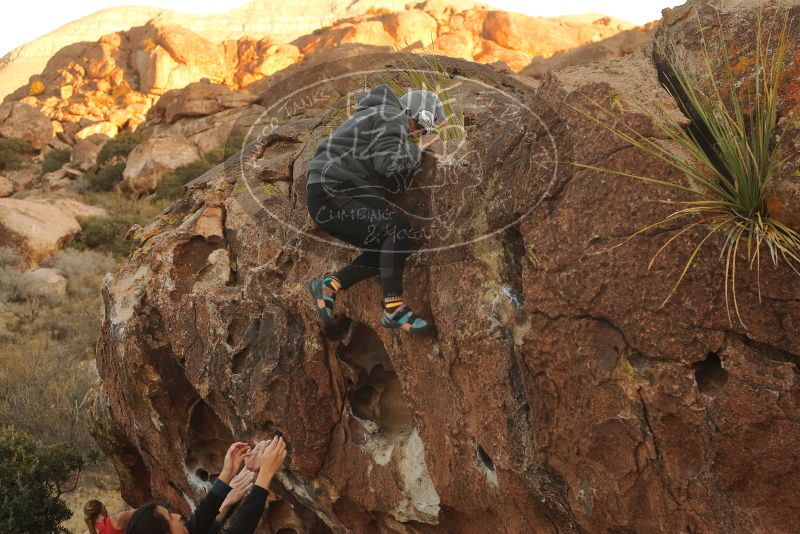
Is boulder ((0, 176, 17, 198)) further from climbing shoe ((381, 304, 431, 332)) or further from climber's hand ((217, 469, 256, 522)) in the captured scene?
climbing shoe ((381, 304, 431, 332))

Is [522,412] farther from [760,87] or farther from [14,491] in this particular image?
[14,491]

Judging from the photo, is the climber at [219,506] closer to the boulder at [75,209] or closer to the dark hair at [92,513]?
the dark hair at [92,513]

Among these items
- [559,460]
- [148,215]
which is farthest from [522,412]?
[148,215]

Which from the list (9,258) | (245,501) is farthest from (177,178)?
(245,501)

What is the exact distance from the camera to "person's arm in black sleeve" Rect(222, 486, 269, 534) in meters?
3.62

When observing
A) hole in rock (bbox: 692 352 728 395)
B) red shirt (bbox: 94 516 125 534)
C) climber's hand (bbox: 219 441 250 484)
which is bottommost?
red shirt (bbox: 94 516 125 534)

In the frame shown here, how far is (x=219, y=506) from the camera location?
12.6 feet

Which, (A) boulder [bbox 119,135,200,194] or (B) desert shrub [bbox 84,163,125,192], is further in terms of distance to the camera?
(B) desert shrub [bbox 84,163,125,192]

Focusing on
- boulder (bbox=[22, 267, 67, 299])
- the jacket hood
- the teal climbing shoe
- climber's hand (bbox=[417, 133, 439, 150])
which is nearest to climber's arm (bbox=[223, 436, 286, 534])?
the teal climbing shoe

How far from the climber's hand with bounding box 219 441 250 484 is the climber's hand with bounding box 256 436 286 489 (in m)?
0.18

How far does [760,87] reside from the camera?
2857 mm

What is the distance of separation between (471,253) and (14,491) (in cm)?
432

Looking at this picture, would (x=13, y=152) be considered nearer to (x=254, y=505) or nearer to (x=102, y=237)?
(x=102, y=237)

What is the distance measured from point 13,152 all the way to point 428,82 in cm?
2755
